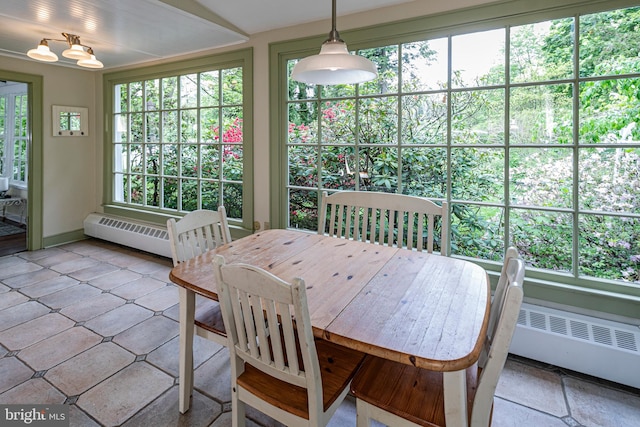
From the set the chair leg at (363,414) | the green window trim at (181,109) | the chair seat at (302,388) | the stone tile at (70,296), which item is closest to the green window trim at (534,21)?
the green window trim at (181,109)

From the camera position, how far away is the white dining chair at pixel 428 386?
3.17ft

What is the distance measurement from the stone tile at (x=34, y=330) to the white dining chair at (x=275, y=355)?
1.83 meters

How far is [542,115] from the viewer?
6.89 feet

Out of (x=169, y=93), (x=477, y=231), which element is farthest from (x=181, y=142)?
(x=477, y=231)

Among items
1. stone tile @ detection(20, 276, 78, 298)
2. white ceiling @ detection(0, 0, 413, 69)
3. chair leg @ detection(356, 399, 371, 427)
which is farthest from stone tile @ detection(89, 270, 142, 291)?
chair leg @ detection(356, 399, 371, 427)

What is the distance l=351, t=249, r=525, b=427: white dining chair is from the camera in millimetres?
966

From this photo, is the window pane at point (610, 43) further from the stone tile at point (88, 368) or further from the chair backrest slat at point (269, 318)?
→ the stone tile at point (88, 368)

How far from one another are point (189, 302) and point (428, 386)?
1053 mm

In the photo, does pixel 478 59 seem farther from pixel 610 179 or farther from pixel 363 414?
pixel 363 414

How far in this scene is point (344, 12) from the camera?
2.59 metres

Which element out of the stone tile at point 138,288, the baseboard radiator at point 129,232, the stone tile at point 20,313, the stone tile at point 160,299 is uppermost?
the baseboard radiator at point 129,232

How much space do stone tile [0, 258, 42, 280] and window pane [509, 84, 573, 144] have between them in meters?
4.42

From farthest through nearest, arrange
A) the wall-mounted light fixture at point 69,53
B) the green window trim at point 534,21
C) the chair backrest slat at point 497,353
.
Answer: the wall-mounted light fixture at point 69,53 → the green window trim at point 534,21 → the chair backrest slat at point 497,353

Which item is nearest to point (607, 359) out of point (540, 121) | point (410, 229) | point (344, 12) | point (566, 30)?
point (410, 229)
